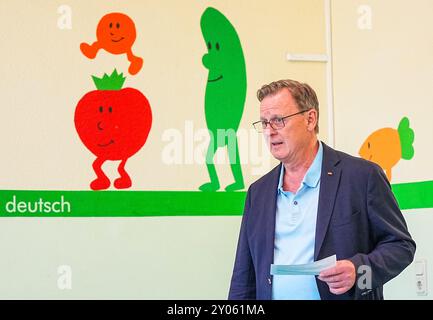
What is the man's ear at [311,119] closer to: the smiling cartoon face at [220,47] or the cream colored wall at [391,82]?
the cream colored wall at [391,82]

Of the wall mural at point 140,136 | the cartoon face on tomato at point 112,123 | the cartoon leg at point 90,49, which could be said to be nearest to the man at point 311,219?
the wall mural at point 140,136

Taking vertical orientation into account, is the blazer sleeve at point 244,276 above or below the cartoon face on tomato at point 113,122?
below

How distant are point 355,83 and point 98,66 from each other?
132cm

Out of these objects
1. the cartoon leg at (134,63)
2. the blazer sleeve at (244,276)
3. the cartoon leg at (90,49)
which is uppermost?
the cartoon leg at (90,49)

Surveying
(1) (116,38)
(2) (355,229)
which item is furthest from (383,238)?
(1) (116,38)

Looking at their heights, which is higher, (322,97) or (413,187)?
(322,97)

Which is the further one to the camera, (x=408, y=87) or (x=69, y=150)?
(x=69, y=150)

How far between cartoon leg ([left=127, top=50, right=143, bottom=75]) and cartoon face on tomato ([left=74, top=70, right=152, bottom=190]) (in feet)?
0.20

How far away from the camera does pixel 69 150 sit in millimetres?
3232

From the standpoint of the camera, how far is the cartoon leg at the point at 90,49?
327 cm

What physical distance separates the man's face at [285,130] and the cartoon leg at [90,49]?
1.24 m
